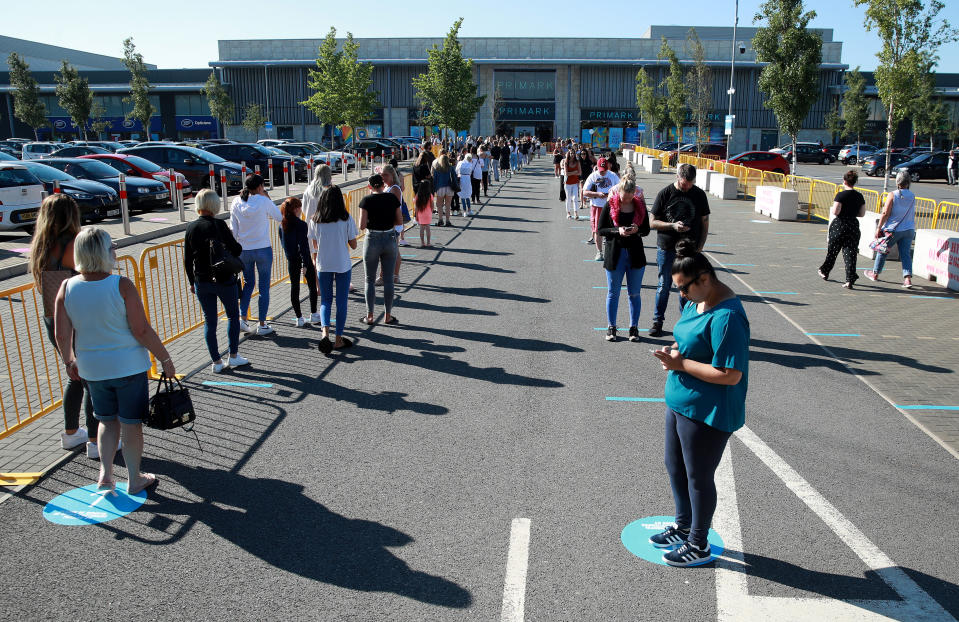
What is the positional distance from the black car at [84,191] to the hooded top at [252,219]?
11.5m

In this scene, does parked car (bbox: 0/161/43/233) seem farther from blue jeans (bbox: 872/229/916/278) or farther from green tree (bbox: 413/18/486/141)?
green tree (bbox: 413/18/486/141)

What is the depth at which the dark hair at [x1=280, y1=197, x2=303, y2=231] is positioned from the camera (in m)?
8.46

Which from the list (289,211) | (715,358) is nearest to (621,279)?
(289,211)

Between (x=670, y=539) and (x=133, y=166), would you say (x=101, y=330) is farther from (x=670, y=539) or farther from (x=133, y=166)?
(x=133, y=166)

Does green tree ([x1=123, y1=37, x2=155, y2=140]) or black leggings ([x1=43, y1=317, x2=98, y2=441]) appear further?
green tree ([x1=123, y1=37, x2=155, y2=140])

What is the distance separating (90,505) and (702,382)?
12.8 ft

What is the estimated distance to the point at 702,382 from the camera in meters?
3.74

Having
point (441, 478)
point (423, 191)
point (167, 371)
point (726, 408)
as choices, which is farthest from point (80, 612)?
point (423, 191)

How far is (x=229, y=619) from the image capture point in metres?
3.56

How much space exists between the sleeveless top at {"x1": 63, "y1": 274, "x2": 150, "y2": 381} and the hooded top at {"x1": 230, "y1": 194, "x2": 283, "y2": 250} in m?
3.61

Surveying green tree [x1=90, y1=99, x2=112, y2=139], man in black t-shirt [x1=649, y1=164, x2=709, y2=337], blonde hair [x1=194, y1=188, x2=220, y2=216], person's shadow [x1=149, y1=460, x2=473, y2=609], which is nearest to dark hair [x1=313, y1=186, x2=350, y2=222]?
blonde hair [x1=194, y1=188, x2=220, y2=216]

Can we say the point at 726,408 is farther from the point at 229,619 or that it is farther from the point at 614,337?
the point at 614,337

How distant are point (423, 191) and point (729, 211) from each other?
12.2m

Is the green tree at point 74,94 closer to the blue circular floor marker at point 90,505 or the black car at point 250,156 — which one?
the black car at point 250,156
